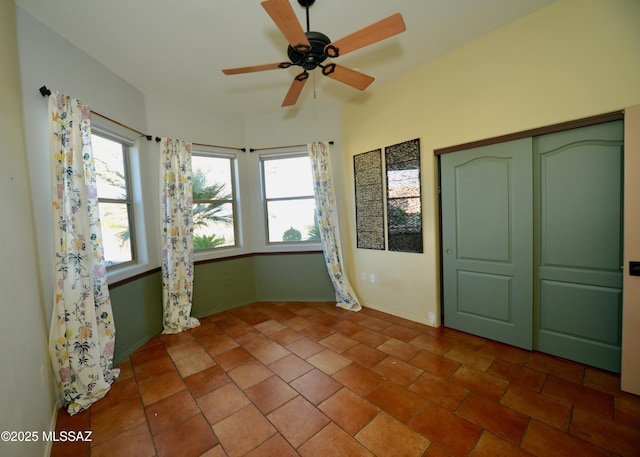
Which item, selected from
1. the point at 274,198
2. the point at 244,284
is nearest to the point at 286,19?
the point at 274,198

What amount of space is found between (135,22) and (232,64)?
80cm

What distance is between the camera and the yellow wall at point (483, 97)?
1.79 meters

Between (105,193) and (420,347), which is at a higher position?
(105,193)

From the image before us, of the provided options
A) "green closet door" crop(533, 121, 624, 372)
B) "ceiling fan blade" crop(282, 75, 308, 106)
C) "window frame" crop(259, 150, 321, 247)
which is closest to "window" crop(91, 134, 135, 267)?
"window frame" crop(259, 150, 321, 247)

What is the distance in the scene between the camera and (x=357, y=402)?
1830 millimetres

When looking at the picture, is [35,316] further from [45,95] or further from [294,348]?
[294,348]

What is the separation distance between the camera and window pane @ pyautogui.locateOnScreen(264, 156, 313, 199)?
151 inches

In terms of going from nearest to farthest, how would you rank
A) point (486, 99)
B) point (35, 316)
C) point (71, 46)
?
point (35, 316)
point (71, 46)
point (486, 99)

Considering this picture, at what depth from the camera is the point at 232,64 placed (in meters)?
2.52

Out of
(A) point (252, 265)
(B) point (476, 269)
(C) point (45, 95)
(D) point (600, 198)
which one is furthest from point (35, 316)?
(D) point (600, 198)

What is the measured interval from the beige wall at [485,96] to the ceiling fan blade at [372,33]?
120cm

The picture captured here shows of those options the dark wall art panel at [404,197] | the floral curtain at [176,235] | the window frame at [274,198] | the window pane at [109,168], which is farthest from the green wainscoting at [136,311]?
the dark wall art panel at [404,197]

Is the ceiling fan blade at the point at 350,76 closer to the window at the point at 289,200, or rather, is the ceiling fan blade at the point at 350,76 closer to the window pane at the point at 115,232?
the window at the point at 289,200

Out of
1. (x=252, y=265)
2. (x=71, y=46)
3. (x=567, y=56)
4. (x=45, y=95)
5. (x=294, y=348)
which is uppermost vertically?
(x=71, y=46)
